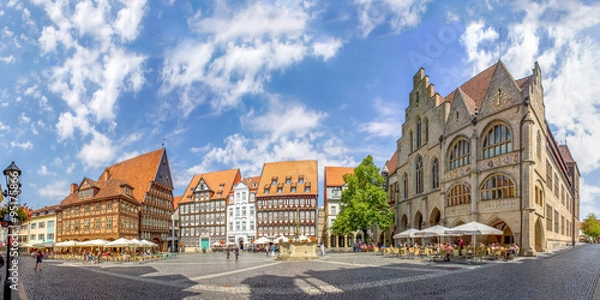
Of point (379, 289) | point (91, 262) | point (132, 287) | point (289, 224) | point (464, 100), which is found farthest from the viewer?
point (289, 224)

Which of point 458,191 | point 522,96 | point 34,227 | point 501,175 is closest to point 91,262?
point 458,191

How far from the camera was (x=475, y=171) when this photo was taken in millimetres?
36000

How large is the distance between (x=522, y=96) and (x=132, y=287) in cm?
2877

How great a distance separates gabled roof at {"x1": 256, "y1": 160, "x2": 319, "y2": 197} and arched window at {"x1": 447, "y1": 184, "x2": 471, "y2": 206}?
37725mm

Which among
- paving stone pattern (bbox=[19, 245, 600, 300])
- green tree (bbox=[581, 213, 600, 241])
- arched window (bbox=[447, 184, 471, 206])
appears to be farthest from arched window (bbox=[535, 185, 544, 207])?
green tree (bbox=[581, 213, 600, 241])

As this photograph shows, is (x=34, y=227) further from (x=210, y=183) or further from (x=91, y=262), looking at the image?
(x=91, y=262)

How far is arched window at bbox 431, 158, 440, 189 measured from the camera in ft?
143

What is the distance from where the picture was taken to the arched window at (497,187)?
109 feet

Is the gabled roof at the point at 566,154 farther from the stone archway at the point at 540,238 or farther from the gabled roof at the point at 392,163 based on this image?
the stone archway at the point at 540,238

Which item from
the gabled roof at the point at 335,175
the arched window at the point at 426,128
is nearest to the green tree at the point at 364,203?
the arched window at the point at 426,128

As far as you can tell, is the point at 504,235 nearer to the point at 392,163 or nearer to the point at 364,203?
the point at 364,203

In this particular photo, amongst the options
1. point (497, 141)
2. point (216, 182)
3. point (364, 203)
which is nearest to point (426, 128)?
point (364, 203)

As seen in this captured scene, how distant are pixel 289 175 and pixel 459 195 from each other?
43.4 meters

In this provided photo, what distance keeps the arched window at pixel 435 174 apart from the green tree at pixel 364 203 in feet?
25.2
